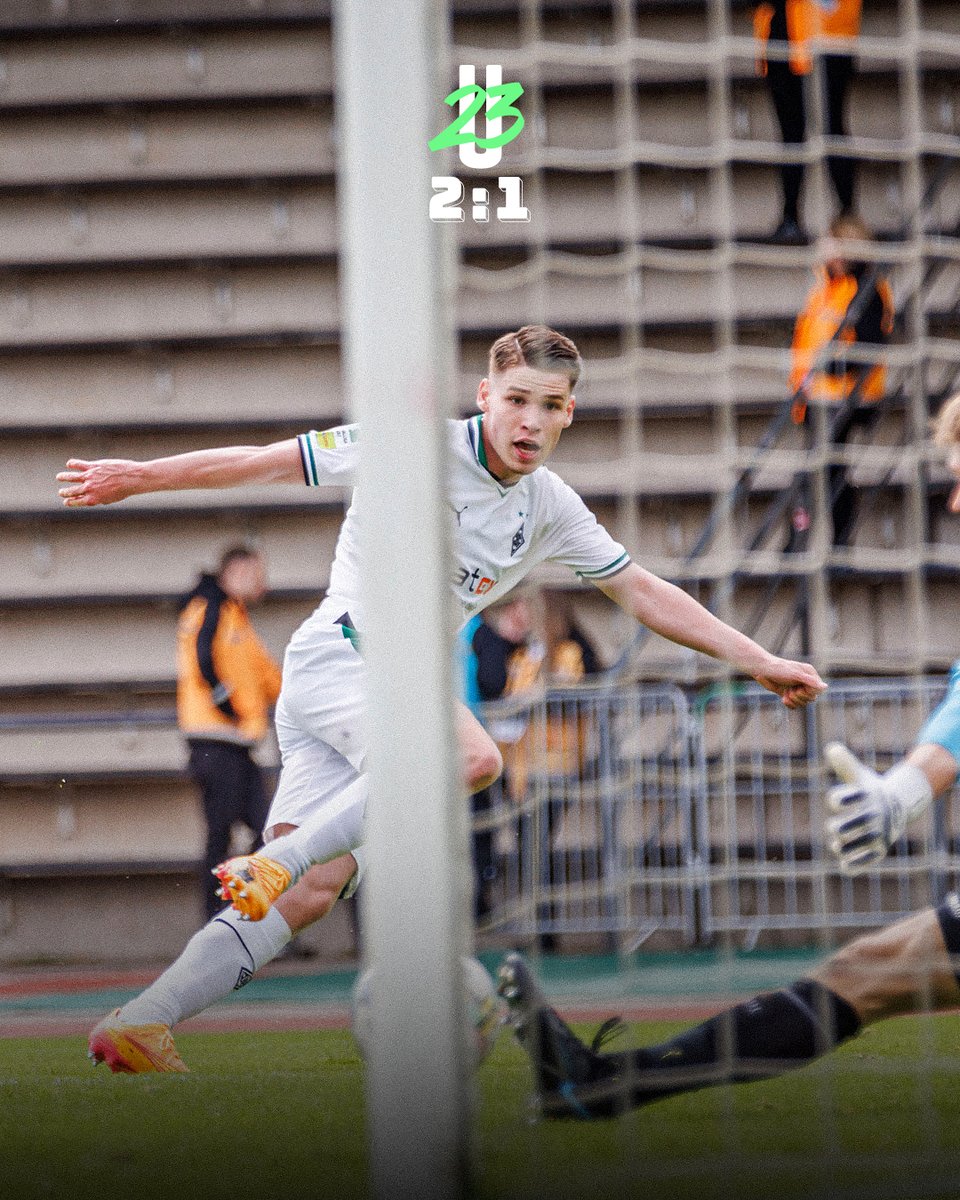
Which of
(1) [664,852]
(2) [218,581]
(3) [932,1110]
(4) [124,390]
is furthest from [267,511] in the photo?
(3) [932,1110]

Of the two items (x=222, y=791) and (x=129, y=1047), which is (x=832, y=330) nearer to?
(x=222, y=791)

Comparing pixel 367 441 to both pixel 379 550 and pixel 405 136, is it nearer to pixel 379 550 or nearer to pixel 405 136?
pixel 379 550

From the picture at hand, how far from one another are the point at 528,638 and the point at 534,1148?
400cm

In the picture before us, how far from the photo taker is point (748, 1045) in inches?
103

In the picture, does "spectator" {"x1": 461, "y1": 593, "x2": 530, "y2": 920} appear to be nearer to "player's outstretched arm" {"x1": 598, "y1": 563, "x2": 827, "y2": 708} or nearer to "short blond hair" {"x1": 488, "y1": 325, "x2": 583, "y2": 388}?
"player's outstretched arm" {"x1": 598, "y1": 563, "x2": 827, "y2": 708}

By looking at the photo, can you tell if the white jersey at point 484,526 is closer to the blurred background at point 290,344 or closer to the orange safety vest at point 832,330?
the orange safety vest at point 832,330

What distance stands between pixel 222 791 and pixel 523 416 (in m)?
3.14

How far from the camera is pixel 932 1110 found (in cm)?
271

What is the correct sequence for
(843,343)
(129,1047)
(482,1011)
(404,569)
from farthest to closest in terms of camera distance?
(843,343) < (129,1047) < (482,1011) < (404,569)

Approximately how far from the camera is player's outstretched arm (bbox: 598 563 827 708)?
2990mm

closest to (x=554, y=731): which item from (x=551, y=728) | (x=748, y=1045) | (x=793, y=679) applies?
(x=551, y=728)

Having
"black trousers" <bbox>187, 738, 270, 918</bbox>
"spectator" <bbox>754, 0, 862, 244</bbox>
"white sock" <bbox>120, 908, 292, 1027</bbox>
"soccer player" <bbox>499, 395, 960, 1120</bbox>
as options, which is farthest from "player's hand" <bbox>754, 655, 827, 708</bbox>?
"spectator" <bbox>754, 0, 862, 244</bbox>

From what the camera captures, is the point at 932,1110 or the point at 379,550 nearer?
the point at 379,550

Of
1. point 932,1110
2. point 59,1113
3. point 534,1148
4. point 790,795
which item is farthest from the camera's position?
point 790,795
